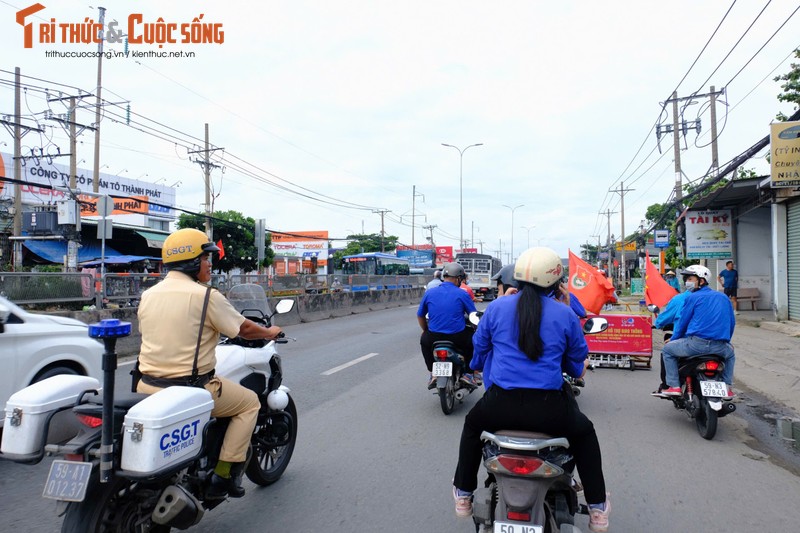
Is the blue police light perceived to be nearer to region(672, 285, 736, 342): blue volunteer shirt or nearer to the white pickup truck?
the white pickup truck

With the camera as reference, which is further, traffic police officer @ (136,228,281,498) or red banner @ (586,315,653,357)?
red banner @ (586,315,653,357)

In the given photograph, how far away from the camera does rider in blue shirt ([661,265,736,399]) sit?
5.58 meters

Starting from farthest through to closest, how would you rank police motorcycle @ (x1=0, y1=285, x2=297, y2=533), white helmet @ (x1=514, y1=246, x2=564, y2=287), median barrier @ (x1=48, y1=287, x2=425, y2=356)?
median barrier @ (x1=48, y1=287, x2=425, y2=356) → white helmet @ (x1=514, y1=246, x2=564, y2=287) → police motorcycle @ (x1=0, y1=285, x2=297, y2=533)

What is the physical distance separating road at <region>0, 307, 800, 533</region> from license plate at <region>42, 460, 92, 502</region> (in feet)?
4.15

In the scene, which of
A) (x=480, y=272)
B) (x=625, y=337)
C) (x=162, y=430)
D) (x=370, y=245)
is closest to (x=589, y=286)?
→ (x=625, y=337)

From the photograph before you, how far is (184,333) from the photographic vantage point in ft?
9.88

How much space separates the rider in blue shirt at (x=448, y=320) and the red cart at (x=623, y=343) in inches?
147

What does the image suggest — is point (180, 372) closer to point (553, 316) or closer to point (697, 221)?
point (553, 316)

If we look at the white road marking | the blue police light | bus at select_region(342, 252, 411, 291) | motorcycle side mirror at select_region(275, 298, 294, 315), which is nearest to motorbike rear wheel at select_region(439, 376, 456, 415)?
motorcycle side mirror at select_region(275, 298, 294, 315)

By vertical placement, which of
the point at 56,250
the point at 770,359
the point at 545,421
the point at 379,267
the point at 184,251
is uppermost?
the point at 56,250

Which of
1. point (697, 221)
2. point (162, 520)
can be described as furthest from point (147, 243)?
point (162, 520)

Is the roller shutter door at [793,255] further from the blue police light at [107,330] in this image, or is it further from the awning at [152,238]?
the awning at [152,238]

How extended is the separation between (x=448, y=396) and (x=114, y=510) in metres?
Result: 4.13

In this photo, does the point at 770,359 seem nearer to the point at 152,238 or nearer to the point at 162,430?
the point at 162,430
